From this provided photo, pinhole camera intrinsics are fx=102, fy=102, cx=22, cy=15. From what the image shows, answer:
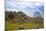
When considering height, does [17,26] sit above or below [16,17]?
below

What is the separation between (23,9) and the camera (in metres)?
1.71

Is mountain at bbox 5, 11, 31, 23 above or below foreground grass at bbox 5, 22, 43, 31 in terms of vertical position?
above

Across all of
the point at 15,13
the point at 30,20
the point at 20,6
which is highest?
the point at 20,6

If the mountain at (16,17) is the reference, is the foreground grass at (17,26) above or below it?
below

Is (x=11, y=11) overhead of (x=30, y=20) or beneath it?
overhead

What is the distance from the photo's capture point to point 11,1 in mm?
1698
